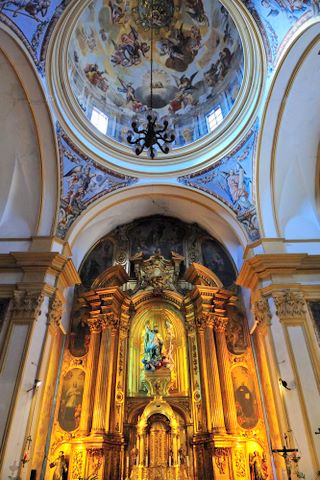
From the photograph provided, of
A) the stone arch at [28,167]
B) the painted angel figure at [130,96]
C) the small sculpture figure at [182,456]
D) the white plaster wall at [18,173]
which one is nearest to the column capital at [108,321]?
the stone arch at [28,167]

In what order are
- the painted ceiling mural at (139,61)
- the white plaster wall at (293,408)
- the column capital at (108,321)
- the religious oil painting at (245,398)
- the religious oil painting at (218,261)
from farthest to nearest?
1. the religious oil painting at (218,261)
2. the column capital at (108,321)
3. the religious oil painting at (245,398)
4. the painted ceiling mural at (139,61)
5. the white plaster wall at (293,408)

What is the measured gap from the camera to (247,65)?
9914mm

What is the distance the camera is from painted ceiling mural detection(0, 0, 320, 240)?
8.38 meters

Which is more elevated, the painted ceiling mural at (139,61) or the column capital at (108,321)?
the painted ceiling mural at (139,61)

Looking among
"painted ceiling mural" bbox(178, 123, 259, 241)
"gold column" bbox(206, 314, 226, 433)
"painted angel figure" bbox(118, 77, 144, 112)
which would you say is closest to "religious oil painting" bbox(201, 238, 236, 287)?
"gold column" bbox(206, 314, 226, 433)

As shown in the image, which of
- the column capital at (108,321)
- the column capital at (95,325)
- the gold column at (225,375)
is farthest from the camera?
the column capital at (95,325)

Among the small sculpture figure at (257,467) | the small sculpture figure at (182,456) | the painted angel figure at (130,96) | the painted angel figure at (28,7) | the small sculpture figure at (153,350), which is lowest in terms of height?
the small sculpture figure at (257,467)

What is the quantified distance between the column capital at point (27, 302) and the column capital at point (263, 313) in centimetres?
560

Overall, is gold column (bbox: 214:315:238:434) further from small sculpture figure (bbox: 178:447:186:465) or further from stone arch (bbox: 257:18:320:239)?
stone arch (bbox: 257:18:320:239)

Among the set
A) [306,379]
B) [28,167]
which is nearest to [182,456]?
[306,379]

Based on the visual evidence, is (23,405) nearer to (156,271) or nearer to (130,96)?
(156,271)

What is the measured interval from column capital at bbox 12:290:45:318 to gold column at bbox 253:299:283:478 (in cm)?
564

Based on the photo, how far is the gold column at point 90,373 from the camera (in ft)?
30.7

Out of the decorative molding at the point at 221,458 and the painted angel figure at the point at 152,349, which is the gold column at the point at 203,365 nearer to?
the decorative molding at the point at 221,458
